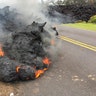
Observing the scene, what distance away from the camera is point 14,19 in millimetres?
8906

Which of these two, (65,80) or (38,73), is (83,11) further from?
(65,80)

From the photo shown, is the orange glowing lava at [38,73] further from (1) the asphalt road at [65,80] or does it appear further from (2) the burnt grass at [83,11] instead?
(2) the burnt grass at [83,11]

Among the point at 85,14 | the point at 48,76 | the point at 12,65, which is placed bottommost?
the point at 85,14

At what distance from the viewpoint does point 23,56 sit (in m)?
7.09

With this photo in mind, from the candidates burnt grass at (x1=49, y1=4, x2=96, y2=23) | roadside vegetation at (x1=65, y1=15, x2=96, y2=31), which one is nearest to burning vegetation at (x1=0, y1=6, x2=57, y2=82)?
roadside vegetation at (x1=65, y1=15, x2=96, y2=31)

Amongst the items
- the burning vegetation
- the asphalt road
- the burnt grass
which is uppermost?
the burning vegetation

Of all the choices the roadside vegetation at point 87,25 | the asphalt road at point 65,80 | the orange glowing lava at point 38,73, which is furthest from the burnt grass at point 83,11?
the orange glowing lava at point 38,73

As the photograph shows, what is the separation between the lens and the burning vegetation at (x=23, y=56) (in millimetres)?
6445

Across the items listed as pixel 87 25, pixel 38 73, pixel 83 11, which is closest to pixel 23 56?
pixel 38 73

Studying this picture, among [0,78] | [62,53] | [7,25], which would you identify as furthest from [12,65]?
[62,53]

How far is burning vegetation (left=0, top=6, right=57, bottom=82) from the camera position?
645cm

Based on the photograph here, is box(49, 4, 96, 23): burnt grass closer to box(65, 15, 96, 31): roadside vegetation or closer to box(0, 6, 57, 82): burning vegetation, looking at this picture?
box(65, 15, 96, 31): roadside vegetation

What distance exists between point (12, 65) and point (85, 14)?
25.2 m

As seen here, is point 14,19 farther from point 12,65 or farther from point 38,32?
point 12,65
